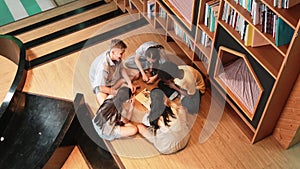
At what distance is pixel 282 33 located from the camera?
1978 millimetres

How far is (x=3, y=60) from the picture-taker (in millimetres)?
3115

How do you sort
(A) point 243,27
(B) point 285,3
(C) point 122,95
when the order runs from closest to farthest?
(B) point 285,3
(A) point 243,27
(C) point 122,95

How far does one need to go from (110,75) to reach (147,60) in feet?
0.99

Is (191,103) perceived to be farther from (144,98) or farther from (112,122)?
(112,122)

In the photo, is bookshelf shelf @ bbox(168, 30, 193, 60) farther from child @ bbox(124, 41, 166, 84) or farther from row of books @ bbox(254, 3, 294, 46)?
row of books @ bbox(254, 3, 294, 46)

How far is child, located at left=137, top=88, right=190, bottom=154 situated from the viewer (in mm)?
2426

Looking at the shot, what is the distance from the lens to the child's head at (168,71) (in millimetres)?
2766

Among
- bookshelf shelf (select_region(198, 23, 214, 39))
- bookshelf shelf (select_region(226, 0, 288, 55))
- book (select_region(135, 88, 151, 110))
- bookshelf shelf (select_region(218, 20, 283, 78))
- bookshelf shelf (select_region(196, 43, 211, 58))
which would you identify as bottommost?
book (select_region(135, 88, 151, 110))

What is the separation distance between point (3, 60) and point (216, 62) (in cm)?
172

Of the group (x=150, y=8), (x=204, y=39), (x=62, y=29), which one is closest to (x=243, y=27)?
(x=204, y=39)

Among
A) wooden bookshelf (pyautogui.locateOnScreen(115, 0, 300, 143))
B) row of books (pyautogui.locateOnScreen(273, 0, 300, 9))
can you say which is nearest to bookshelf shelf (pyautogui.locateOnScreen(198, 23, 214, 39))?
wooden bookshelf (pyautogui.locateOnScreen(115, 0, 300, 143))

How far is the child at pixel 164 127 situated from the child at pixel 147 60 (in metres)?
0.33

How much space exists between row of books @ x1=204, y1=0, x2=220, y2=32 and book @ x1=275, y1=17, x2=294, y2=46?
56 cm

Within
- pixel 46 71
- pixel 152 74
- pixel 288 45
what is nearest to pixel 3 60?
pixel 46 71
